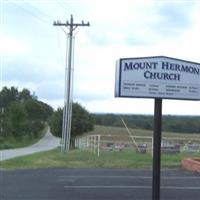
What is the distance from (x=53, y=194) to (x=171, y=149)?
22.4 metres

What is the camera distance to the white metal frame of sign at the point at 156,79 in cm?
916

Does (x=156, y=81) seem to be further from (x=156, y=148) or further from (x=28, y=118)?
(x=28, y=118)

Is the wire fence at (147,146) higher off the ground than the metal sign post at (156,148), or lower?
lower

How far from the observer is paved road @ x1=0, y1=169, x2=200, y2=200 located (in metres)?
13.6

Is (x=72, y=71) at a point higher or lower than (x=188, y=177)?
higher

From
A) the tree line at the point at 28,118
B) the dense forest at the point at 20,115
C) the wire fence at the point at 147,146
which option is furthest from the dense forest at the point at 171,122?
the dense forest at the point at 20,115

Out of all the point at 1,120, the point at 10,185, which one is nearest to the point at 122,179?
the point at 10,185

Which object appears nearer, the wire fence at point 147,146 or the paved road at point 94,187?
the paved road at point 94,187

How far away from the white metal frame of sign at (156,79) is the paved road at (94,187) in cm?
442

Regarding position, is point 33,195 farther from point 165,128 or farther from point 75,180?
point 165,128

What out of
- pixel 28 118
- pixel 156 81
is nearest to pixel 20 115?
pixel 28 118

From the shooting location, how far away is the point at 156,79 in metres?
9.26

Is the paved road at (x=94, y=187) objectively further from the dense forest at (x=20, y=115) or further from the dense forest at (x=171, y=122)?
the dense forest at (x=20, y=115)

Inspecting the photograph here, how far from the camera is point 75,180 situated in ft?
58.1
